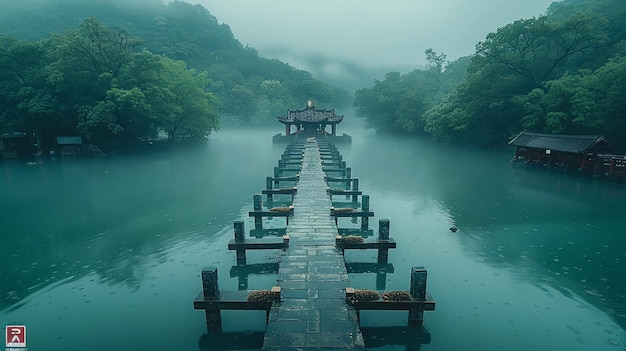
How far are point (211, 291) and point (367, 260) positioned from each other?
321 inches

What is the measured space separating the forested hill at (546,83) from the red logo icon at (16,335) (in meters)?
43.9

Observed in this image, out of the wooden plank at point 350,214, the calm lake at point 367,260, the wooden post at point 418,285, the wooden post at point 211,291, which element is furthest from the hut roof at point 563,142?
the wooden post at point 211,291

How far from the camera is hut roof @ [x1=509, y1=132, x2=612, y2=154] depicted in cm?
2931

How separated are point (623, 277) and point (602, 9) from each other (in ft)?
180

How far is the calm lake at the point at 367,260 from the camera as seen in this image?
34.8 feet

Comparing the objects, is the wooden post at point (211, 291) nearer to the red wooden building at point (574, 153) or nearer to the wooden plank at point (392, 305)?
the wooden plank at point (392, 305)

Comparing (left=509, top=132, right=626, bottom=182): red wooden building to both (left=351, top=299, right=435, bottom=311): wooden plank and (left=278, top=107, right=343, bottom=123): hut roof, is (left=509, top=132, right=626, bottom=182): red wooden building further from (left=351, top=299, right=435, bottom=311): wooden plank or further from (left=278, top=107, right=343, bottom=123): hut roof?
(left=278, top=107, right=343, bottom=123): hut roof

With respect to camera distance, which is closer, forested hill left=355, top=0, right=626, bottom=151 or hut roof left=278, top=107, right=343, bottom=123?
forested hill left=355, top=0, right=626, bottom=151

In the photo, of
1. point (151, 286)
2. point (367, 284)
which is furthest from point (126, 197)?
point (367, 284)

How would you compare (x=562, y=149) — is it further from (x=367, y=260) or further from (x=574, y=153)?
(x=367, y=260)

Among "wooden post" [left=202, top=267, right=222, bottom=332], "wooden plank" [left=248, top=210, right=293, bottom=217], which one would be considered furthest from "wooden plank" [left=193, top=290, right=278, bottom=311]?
"wooden plank" [left=248, top=210, right=293, bottom=217]

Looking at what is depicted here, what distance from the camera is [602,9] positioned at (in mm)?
48688

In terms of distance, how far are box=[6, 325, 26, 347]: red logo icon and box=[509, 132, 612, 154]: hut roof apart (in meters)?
38.9

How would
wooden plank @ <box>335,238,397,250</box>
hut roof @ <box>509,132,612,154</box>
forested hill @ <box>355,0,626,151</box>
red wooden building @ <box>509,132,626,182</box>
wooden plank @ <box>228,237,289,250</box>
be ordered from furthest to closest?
forested hill @ <box>355,0,626,151</box> → hut roof @ <box>509,132,612,154</box> → red wooden building @ <box>509,132,626,182</box> → wooden plank @ <box>228,237,289,250</box> → wooden plank @ <box>335,238,397,250</box>
